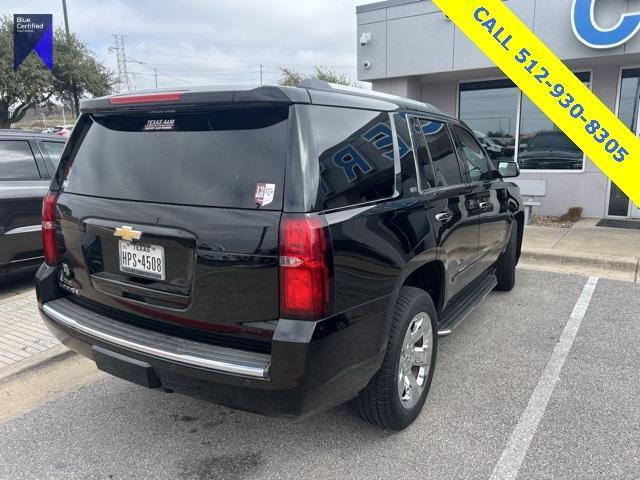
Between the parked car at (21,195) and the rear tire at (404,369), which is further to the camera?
the parked car at (21,195)

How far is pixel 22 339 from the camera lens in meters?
4.30

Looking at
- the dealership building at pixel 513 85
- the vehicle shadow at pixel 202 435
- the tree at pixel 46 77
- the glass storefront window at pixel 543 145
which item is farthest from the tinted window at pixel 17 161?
the tree at pixel 46 77

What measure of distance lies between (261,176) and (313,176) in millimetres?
235

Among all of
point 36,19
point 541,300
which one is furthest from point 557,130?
point 36,19

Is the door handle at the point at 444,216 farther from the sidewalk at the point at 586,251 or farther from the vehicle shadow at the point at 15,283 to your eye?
the vehicle shadow at the point at 15,283

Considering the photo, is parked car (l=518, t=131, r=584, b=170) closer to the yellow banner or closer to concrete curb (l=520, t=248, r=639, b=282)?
the yellow banner

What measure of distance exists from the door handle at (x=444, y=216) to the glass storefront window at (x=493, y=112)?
6771 mm

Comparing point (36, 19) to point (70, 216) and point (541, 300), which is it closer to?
point (70, 216)

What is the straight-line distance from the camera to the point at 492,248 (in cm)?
455

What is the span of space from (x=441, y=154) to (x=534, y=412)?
1.81 m

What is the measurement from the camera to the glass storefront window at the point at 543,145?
921 centimetres

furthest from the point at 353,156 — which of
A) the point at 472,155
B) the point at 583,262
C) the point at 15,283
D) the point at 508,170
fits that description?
the point at 15,283

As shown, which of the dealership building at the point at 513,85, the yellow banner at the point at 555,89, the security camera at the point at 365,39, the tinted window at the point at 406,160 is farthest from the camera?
the security camera at the point at 365,39

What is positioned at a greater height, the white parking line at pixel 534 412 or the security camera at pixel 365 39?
the security camera at pixel 365 39
